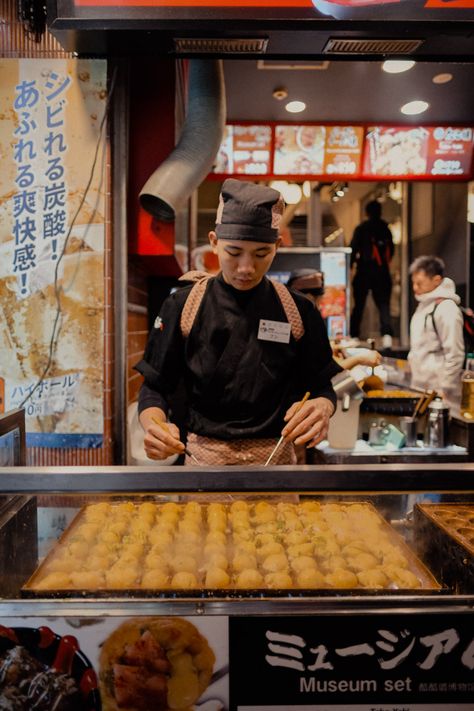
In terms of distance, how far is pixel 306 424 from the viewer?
68.7 inches

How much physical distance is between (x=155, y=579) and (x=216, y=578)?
0.13m

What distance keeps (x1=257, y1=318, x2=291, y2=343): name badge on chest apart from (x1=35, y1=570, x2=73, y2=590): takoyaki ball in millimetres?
1170

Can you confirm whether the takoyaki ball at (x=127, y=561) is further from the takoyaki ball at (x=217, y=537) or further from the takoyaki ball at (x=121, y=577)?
the takoyaki ball at (x=217, y=537)

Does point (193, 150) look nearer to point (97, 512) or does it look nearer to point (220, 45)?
point (220, 45)

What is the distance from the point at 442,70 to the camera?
5.09 metres

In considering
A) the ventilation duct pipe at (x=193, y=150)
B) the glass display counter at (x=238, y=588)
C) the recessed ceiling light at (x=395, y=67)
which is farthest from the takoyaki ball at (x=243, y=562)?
the recessed ceiling light at (x=395, y=67)

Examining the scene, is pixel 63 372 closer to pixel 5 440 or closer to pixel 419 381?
pixel 5 440

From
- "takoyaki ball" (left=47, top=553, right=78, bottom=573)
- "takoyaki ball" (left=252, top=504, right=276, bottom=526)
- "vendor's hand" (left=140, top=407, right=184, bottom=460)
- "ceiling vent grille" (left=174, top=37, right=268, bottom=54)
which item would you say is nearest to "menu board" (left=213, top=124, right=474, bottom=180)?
"ceiling vent grille" (left=174, top=37, right=268, bottom=54)

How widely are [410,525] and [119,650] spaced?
80cm

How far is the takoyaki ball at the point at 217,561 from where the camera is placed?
1.29m

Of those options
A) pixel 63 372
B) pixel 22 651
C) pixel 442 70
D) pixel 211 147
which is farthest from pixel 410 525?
pixel 442 70

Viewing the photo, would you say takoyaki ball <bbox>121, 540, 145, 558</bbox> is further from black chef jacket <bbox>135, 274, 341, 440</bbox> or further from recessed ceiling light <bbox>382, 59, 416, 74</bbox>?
recessed ceiling light <bbox>382, 59, 416, 74</bbox>

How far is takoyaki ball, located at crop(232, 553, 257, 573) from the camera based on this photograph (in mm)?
1296

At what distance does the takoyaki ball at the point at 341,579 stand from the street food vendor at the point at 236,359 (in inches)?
33.0
